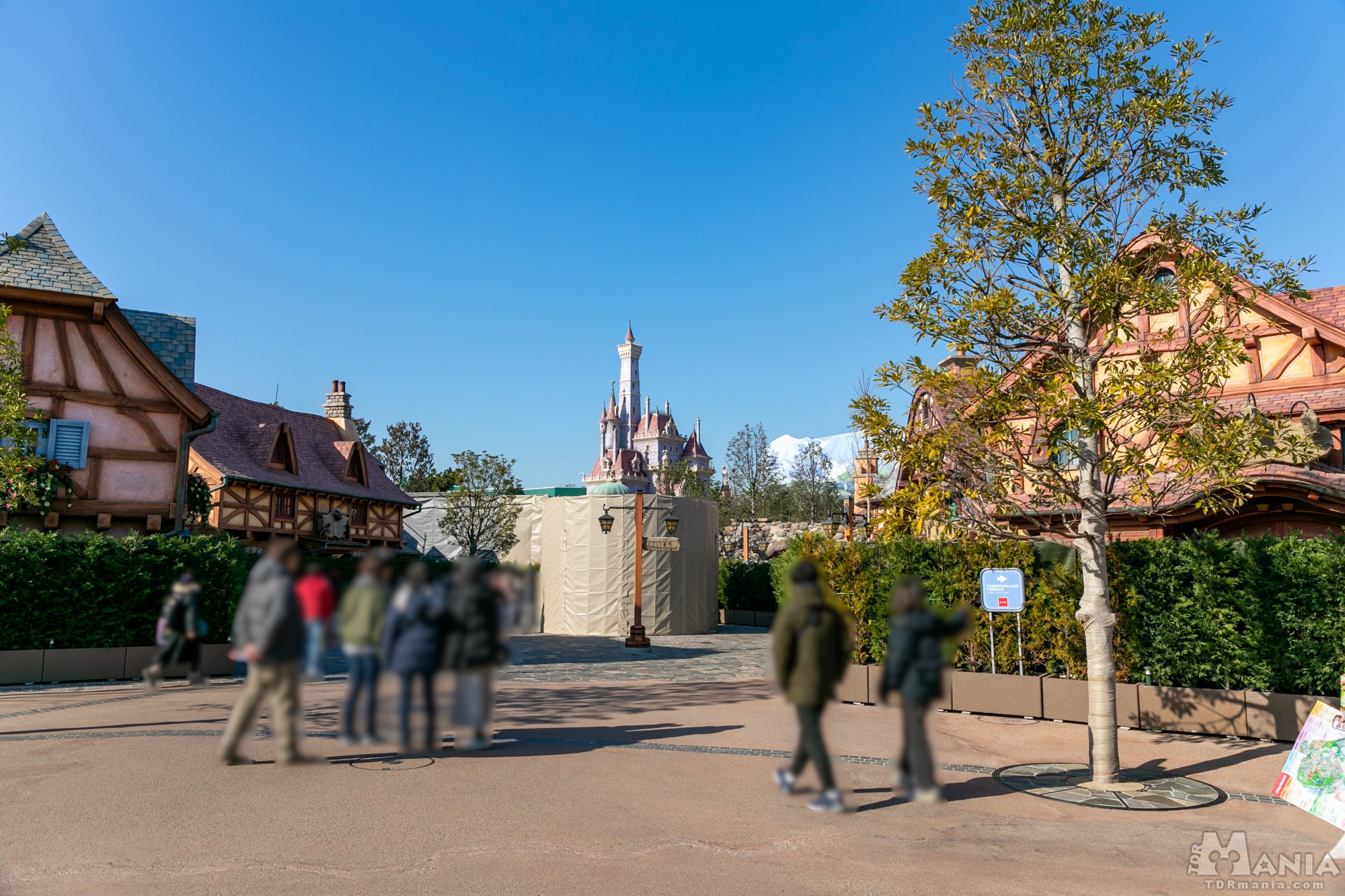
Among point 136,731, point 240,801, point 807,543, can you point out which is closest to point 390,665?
point 807,543

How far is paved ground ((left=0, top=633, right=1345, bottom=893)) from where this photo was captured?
30.4 metres

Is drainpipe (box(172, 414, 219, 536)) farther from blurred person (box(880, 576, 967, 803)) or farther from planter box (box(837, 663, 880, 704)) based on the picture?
planter box (box(837, 663, 880, 704))

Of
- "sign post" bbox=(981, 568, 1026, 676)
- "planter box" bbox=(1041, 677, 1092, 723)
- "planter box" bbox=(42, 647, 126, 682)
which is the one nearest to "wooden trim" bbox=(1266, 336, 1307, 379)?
"planter box" bbox=(1041, 677, 1092, 723)

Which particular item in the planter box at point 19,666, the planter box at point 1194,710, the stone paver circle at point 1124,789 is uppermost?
the planter box at point 19,666

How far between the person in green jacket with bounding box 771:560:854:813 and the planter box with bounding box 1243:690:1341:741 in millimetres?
42120

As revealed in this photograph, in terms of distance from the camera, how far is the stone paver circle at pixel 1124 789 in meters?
30.1

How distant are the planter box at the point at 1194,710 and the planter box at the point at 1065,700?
4.55ft

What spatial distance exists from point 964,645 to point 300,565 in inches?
1359

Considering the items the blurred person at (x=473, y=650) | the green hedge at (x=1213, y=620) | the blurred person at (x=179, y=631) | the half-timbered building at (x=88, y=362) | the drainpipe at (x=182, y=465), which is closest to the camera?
the blurred person at (x=473, y=650)

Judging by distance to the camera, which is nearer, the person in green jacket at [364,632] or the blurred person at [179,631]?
the person in green jacket at [364,632]

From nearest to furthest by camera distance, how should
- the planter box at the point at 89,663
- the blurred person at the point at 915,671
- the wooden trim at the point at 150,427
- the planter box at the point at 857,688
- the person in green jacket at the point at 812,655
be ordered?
the blurred person at the point at 915,671 → the person in green jacket at the point at 812,655 → the wooden trim at the point at 150,427 → the planter box at the point at 89,663 → the planter box at the point at 857,688

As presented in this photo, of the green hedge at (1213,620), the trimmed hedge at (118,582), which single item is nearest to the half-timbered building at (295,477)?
the trimmed hedge at (118,582)

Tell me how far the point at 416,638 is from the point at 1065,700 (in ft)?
143

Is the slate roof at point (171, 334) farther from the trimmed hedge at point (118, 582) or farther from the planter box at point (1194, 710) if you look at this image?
the planter box at point (1194, 710)
